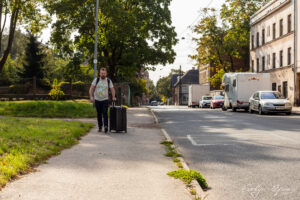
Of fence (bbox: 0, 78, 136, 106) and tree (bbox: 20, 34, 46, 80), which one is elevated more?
tree (bbox: 20, 34, 46, 80)

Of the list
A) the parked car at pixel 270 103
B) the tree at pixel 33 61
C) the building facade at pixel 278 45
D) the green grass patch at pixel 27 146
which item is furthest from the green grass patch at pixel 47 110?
the tree at pixel 33 61

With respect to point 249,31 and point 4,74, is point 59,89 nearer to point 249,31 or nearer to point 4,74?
point 4,74

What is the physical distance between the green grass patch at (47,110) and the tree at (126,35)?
44.1 feet

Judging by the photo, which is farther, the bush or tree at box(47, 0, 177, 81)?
tree at box(47, 0, 177, 81)

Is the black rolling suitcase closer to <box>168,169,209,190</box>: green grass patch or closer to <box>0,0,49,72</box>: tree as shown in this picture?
<box>168,169,209,190</box>: green grass patch

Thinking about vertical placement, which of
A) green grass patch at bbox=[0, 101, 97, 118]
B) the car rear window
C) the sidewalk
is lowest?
the sidewalk

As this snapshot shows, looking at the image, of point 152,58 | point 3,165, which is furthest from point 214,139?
Result: point 152,58

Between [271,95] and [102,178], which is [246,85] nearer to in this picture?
[271,95]

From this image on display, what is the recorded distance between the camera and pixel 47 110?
18062 mm

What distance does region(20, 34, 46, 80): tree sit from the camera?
148ft

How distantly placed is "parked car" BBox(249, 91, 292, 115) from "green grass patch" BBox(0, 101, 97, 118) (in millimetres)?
10403

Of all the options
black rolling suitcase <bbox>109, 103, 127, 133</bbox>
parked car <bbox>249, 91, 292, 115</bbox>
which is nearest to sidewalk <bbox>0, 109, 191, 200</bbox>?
black rolling suitcase <bbox>109, 103, 127, 133</bbox>

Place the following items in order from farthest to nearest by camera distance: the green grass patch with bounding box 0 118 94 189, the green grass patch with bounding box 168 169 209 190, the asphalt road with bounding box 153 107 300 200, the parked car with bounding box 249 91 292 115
→ the parked car with bounding box 249 91 292 115
the green grass patch with bounding box 0 118 94 189
the green grass patch with bounding box 168 169 209 190
the asphalt road with bounding box 153 107 300 200

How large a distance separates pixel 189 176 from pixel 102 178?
3.75 ft
